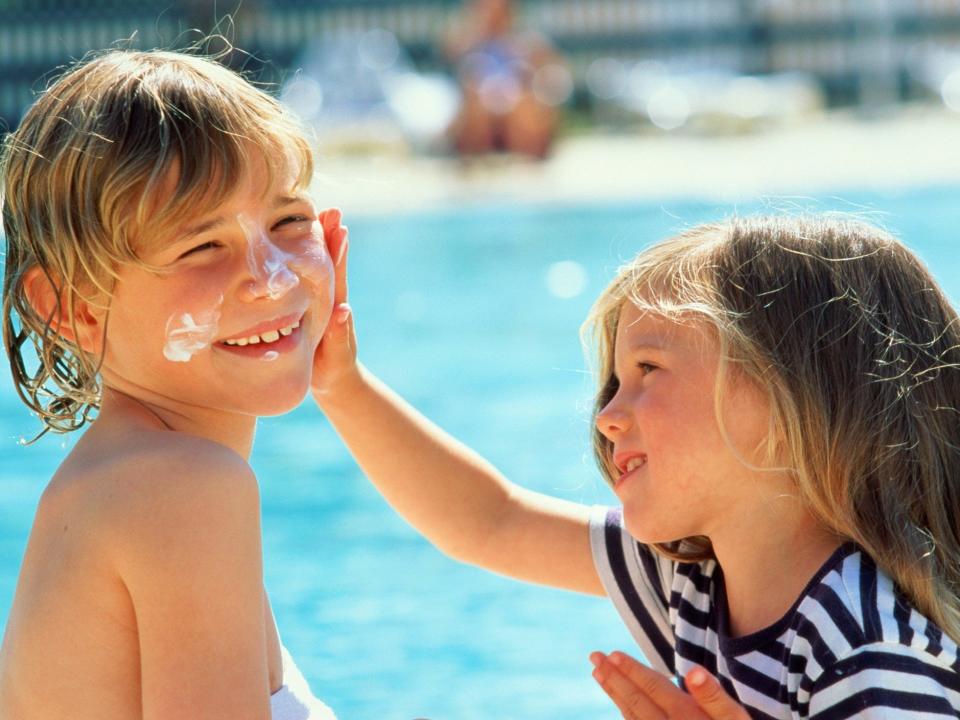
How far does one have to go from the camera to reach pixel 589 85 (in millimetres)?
17312

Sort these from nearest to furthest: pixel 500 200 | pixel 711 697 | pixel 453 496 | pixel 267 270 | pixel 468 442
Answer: pixel 711 697 → pixel 267 270 → pixel 453 496 → pixel 468 442 → pixel 500 200

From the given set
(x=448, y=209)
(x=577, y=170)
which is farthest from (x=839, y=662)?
(x=577, y=170)

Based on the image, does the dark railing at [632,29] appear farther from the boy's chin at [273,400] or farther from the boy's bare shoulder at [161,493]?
the boy's bare shoulder at [161,493]

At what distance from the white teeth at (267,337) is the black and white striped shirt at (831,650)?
754 mm

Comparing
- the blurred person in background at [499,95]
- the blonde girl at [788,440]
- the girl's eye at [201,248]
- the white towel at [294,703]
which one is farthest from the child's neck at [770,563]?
the blurred person in background at [499,95]

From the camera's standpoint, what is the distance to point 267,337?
2084 millimetres

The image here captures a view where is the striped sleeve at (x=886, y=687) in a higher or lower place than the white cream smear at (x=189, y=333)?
lower

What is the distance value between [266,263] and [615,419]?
0.58 metres

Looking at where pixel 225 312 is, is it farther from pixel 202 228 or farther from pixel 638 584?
pixel 638 584

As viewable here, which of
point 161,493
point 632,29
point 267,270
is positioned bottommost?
point 161,493

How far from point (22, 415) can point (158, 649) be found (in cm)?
548

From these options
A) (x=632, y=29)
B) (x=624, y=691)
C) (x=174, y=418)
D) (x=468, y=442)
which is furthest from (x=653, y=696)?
(x=632, y=29)

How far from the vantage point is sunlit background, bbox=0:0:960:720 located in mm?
4480

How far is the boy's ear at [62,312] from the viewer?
2020 mm
